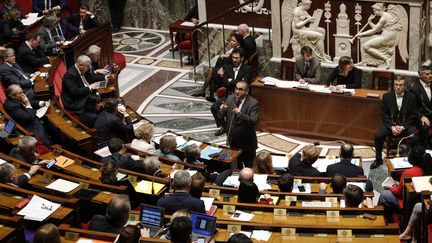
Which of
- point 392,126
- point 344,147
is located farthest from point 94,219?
point 392,126

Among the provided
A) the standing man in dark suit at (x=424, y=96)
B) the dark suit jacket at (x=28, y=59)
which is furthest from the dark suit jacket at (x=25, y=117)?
the standing man in dark suit at (x=424, y=96)

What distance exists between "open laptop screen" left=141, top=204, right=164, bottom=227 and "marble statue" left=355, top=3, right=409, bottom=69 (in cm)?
562

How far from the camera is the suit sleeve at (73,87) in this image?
10086 mm

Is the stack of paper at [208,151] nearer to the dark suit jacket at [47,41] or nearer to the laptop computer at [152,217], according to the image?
the laptop computer at [152,217]

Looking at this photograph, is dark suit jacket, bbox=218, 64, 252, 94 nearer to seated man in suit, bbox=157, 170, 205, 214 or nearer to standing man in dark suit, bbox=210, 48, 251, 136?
standing man in dark suit, bbox=210, 48, 251, 136

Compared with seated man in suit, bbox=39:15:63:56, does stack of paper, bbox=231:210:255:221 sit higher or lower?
lower

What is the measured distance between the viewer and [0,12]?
13.1m

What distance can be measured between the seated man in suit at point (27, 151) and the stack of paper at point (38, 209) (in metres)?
1.36

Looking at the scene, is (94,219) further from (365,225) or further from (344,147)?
(344,147)

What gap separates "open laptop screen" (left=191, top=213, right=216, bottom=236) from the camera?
6160 mm

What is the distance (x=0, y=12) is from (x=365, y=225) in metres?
8.67

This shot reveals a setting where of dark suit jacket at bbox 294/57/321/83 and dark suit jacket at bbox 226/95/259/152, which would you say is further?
dark suit jacket at bbox 294/57/321/83

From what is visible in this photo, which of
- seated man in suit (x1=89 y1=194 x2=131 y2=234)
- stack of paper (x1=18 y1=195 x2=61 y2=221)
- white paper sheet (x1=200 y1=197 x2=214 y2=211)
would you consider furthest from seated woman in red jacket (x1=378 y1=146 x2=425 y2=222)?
stack of paper (x1=18 y1=195 x2=61 y2=221)

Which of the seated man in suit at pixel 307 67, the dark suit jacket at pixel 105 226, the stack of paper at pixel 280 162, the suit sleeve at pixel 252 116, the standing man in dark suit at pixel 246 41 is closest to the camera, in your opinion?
the dark suit jacket at pixel 105 226
